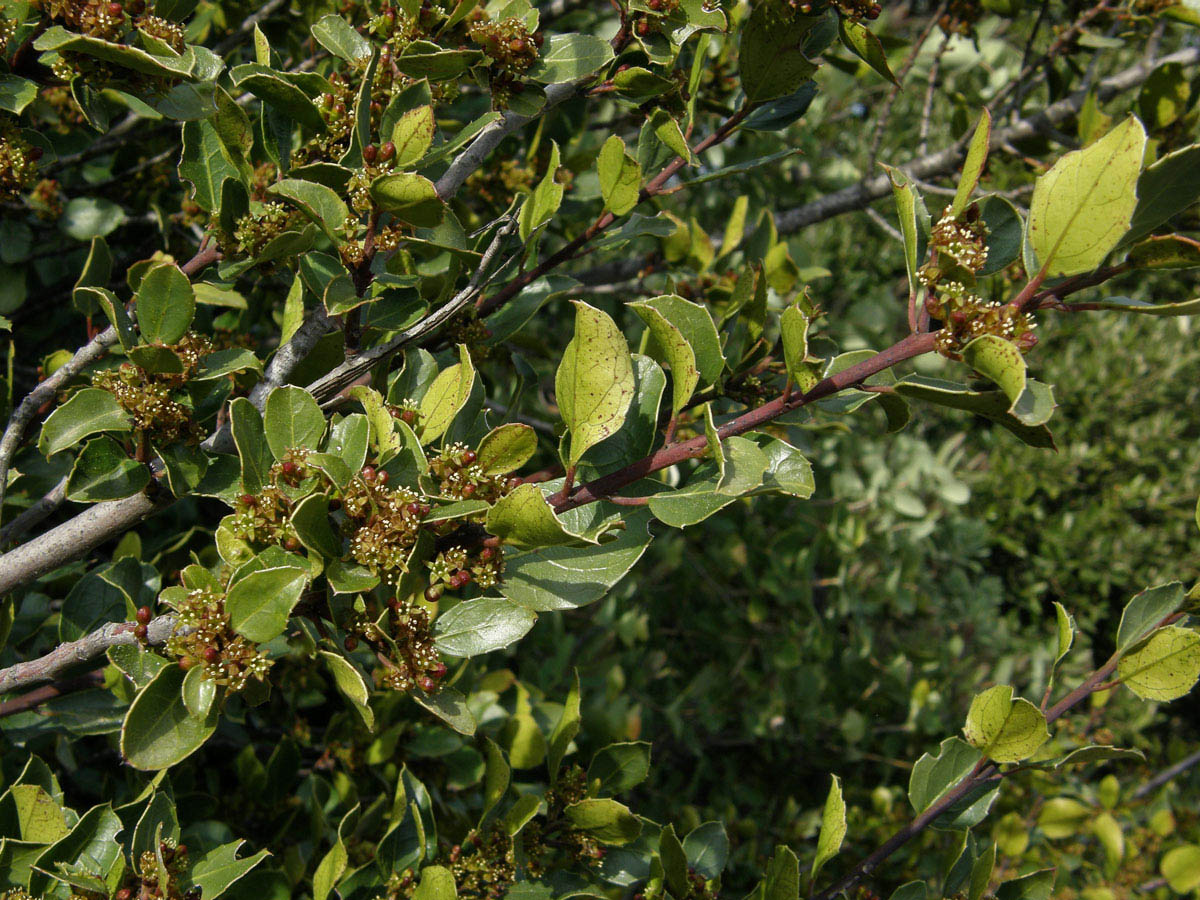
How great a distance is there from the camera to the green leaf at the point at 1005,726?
122 centimetres

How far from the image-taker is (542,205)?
1.26 metres

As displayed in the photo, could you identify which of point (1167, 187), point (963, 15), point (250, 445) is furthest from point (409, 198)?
point (963, 15)

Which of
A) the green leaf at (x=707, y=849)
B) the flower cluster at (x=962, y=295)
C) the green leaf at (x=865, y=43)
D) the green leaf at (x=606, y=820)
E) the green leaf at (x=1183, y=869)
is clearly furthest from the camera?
the green leaf at (x=1183, y=869)

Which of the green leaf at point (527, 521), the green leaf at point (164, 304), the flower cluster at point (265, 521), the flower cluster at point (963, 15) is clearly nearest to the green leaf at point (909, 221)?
the green leaf at point (527, 521)

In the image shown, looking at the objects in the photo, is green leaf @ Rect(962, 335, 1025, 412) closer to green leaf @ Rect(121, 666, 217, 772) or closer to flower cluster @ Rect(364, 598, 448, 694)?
flower cluster @ Rect(364, 598, 448, 694)

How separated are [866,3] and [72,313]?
1956mm

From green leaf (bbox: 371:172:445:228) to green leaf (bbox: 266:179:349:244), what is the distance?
0.06 metres

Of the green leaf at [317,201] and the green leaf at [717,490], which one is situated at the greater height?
the green leaf at [317,201]

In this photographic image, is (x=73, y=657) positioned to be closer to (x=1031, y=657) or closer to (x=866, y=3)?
(x=866, y=3)

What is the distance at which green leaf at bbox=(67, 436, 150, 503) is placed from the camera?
1.15 m

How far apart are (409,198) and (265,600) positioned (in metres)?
0.50

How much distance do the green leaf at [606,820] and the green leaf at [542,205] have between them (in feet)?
2.97

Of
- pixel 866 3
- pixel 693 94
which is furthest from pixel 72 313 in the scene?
pixel 866 3

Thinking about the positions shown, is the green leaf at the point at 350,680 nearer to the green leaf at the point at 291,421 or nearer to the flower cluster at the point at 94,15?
the green leaf at the point at 291,421
